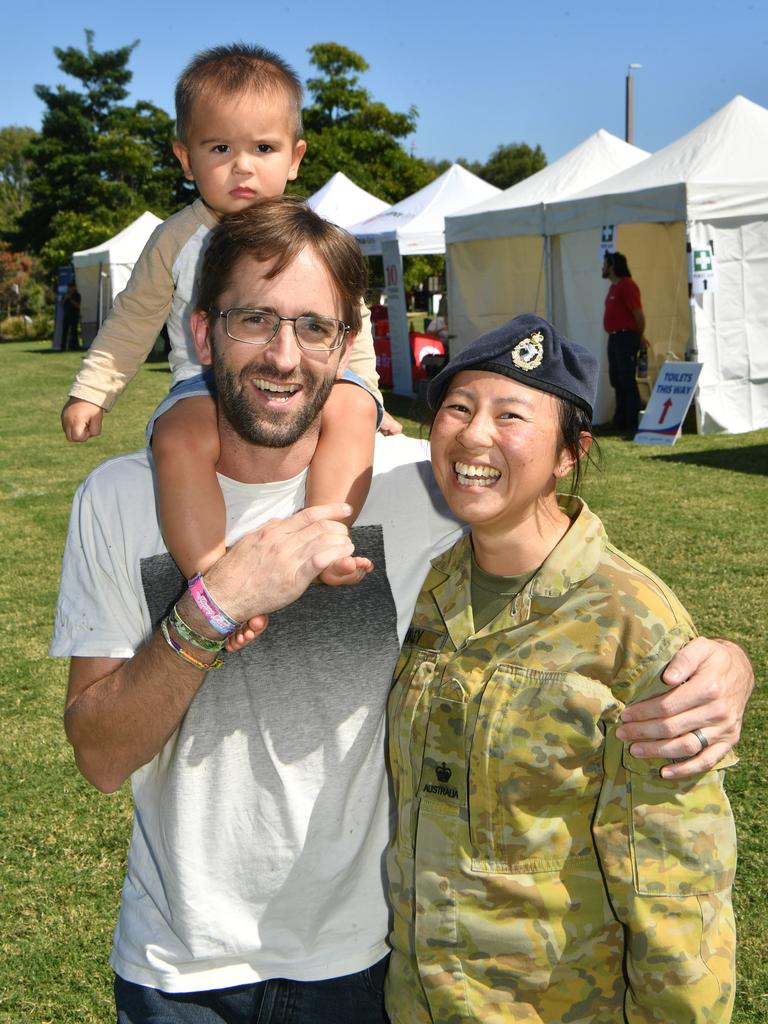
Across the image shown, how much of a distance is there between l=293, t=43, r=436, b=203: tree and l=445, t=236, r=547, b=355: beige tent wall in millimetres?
27188

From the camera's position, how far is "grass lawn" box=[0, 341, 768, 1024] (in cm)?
377

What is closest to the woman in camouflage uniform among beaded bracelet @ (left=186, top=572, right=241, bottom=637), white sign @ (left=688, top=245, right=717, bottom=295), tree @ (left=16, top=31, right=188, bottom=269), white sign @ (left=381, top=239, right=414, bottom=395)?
beaded bracelet @ (left=186, top=572, right=241, bottom=637)

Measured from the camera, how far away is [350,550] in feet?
5.87

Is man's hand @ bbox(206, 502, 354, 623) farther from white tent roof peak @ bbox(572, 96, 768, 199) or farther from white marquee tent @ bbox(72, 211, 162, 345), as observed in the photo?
white marquee tent @ bbox(72, 211, 162, 345)

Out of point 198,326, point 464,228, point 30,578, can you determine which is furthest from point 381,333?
point 198,326

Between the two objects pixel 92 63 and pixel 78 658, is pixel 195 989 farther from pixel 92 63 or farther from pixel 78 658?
pixel 92 63

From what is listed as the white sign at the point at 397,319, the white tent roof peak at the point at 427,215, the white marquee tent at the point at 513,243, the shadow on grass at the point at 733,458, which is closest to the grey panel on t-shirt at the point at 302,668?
the shadow on grass at the point at 733,458

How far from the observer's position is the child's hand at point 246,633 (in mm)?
1812

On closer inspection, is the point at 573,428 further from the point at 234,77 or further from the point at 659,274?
the point at 659,274

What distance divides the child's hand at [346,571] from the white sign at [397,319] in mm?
16784

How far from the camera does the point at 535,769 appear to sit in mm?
1729

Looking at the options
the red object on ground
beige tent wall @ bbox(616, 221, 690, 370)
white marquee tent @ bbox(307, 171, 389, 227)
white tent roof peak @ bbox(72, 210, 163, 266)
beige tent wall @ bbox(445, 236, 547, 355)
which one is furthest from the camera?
white tent roof peak @ bbox(72, 210, 163, 266)

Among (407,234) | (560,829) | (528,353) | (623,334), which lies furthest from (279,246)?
(407,234)

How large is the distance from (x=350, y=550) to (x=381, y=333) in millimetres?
18716
